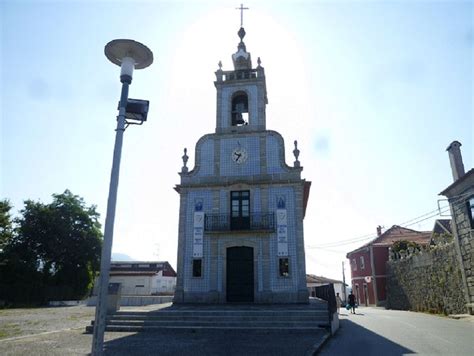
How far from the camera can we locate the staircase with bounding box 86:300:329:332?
10680 mm

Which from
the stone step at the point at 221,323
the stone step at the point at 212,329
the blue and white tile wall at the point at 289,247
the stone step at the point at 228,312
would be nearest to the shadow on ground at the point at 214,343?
the stone step at the point at 212,329

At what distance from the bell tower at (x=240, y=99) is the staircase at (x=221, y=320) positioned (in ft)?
31.0

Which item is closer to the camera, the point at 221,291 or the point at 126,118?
the point at 126,118

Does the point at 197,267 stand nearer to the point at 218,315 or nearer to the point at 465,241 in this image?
the point at 218,315

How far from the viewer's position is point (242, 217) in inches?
655

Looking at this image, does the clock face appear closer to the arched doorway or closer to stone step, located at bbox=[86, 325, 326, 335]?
the arched doorway

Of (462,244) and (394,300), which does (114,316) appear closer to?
(462,244)

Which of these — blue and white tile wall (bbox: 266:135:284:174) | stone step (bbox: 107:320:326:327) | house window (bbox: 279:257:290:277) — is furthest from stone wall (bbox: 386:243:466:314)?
stone step (bbox: 107:320:326:327)

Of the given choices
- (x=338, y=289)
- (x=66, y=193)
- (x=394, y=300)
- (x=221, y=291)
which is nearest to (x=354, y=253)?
(x=394, y=300)

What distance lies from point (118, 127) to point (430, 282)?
20.1 metres

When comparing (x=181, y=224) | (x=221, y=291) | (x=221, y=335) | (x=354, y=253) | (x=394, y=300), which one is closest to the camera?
(x=221, y=335)

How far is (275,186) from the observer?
16672mm

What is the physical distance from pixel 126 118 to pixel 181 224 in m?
11.7

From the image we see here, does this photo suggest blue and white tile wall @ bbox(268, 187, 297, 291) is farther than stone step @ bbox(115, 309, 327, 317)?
Yes
